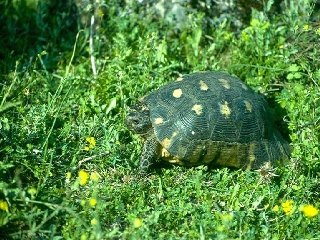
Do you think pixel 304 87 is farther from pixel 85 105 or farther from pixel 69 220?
pixel 69 220

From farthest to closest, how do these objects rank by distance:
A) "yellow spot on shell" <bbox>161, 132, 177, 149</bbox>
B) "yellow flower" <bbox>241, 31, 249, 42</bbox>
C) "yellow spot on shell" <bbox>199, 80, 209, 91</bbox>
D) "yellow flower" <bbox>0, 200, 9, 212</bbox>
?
"yellow flower" <bbox>241, 31, 249, 42</bbox> < "yellow spot on shell" <bbox>199, 80, 209, 91</bbox> < "yellow spot on shell" <bbox>161, 132, 177, 149</bbox> < "yellow flower" <bbox>0, 200, 9, 212</bbox>

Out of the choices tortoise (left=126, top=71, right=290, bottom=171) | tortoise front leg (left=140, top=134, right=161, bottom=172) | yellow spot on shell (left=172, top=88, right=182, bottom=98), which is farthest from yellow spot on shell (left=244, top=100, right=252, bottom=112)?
tortoise front leg (left=140, top=134, right=161, bottom=172)

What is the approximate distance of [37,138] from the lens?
5.28 metres

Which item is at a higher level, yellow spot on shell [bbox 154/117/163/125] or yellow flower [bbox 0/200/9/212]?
yellow spot on shell [bbox 154/117/163/125]

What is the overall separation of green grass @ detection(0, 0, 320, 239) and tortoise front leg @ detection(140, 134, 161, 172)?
0.34ft

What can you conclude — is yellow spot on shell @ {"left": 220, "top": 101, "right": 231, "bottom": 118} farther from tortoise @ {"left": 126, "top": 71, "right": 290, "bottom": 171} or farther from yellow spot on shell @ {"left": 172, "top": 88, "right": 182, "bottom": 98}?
yellow spot on shell @ {"left": 172, "top": 88, "right": 182, "bottom": 98}

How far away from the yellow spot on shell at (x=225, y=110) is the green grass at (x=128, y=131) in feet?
1.79

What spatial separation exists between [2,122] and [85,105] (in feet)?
3.11

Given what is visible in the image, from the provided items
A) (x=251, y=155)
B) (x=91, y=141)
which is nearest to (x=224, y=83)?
(x=251, y=155)

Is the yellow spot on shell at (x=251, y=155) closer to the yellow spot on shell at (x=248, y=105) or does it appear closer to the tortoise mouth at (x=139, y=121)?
the yellow spot on shell at (x=248, y=105)

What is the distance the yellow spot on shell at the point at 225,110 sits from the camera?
17.3 ft

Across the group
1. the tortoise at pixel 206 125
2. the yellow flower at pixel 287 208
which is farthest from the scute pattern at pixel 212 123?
the yellow flower at pixel 287 208

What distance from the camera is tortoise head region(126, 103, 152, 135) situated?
17.7ft

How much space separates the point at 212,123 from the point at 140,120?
669 millimetres
